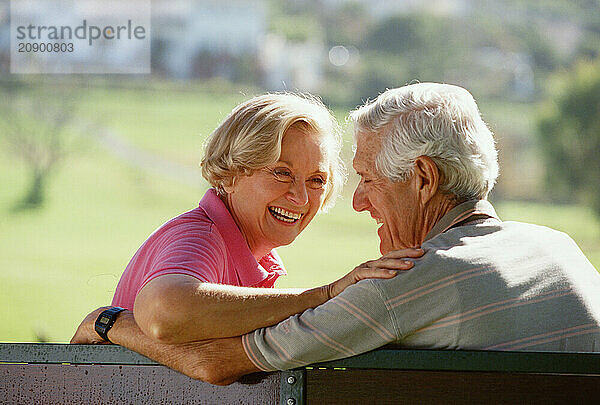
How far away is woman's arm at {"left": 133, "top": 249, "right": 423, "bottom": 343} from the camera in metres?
1.46

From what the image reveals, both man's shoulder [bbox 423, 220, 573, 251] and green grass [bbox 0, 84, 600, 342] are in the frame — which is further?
green grass [bbox 0, 84, 600, 342]

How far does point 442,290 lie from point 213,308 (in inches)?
17.2

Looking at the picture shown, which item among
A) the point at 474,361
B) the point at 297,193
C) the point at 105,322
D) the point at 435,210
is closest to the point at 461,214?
the point at 435,210

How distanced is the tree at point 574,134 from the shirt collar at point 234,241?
8.51 meters

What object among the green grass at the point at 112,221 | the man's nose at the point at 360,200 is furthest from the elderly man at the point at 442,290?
the green grass at the point at 112,221

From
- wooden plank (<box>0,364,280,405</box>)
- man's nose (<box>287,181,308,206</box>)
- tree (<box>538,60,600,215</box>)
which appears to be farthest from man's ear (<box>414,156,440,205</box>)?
tree (<box>538,60,600,215</box>)

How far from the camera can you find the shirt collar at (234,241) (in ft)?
6.31

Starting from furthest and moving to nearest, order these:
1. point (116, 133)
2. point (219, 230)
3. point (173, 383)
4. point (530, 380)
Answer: point (116, 133) < point (219, 230) < point (173, 383) < point (530, 380)

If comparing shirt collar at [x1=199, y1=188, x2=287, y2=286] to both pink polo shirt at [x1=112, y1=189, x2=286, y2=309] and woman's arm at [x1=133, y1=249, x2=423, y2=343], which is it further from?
woman's arm at [x1=133, y1=249, x2=423, y2=343]

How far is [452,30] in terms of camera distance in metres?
10.1

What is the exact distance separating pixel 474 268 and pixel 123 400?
74 centimetres

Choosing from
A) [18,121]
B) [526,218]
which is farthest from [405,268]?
[18,121]

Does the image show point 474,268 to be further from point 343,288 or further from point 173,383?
point 173,383

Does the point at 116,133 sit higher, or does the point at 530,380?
the point at 116,133
